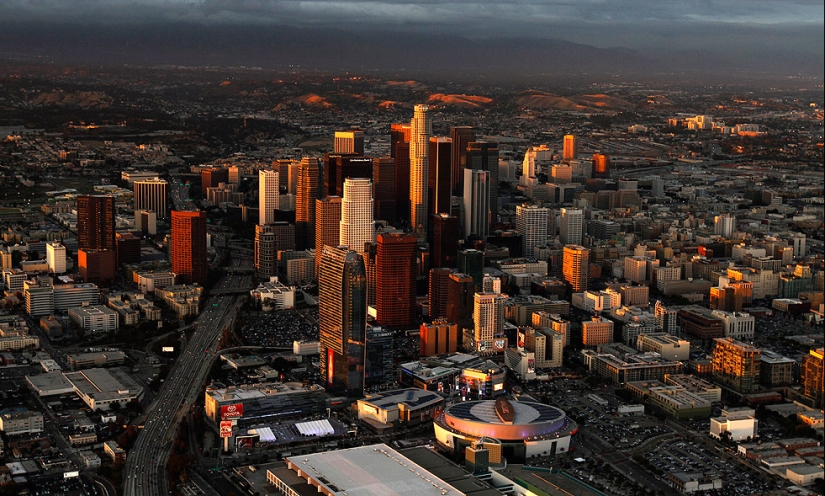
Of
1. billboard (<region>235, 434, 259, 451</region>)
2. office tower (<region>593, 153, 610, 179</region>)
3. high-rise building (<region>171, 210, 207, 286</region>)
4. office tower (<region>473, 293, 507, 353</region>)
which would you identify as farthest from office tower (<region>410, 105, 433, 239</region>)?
billboard (<region>235, 434, 259, 451</region>)

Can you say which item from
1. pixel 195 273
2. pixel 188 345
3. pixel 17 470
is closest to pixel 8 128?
pixel 195 273

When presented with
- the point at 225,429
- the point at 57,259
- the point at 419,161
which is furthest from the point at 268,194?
the point at 225,429

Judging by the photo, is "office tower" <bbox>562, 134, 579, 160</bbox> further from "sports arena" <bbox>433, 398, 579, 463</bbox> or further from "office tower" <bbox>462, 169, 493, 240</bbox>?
"sports arena" <bbox>433, 398, 579, 463</bbox>

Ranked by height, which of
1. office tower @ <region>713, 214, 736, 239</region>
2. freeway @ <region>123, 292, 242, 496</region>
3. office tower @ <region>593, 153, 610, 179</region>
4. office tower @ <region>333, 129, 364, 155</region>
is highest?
office tower @ <region>333, 129, 364, 155</region>

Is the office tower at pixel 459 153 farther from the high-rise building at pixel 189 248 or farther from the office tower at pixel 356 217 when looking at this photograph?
the high-rise building at pixel 189 248

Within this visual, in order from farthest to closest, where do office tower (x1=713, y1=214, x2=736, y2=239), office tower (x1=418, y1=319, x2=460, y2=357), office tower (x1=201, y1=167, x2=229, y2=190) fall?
office tower (x1=201, y1=167, x2=229, y2=190) → office tower (x1=713, y1=214, x2=736, y2=239) → office tower (x1=418, y1=319, x2=460, y2=357)

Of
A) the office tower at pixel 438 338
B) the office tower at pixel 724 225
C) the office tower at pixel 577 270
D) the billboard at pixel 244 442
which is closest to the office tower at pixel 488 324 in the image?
the office tower at pixel 438 338
